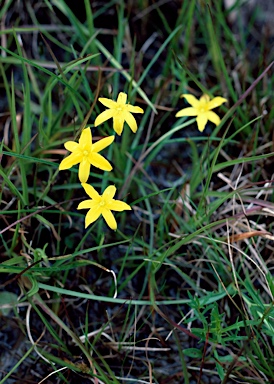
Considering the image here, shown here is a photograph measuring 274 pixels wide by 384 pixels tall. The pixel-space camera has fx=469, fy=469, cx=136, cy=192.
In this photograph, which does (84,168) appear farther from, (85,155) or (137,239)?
(137,239)

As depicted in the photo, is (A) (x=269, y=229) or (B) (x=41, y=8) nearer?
(A) (x=269, y=229)

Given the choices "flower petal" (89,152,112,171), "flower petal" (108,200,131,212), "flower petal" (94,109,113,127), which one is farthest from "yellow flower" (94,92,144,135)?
"flower petal" (108,200,131,212)

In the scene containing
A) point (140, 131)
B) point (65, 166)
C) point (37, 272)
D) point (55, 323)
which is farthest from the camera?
point (140, 131)

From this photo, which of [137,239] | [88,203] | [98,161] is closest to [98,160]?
[98,161]

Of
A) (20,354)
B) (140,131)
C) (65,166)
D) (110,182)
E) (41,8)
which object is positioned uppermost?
(41,8)

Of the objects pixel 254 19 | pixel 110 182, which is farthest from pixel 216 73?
pixel 110 182

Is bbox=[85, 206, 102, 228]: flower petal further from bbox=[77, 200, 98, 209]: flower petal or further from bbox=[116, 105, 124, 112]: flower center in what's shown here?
bbox=[116, 105, 124, 112]: flower center

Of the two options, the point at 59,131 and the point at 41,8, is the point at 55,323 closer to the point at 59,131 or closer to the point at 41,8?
the point at 59,131

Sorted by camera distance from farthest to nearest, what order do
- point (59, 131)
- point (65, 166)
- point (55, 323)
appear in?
point (59, 131) < point (55, 323) < point (65, 166)
